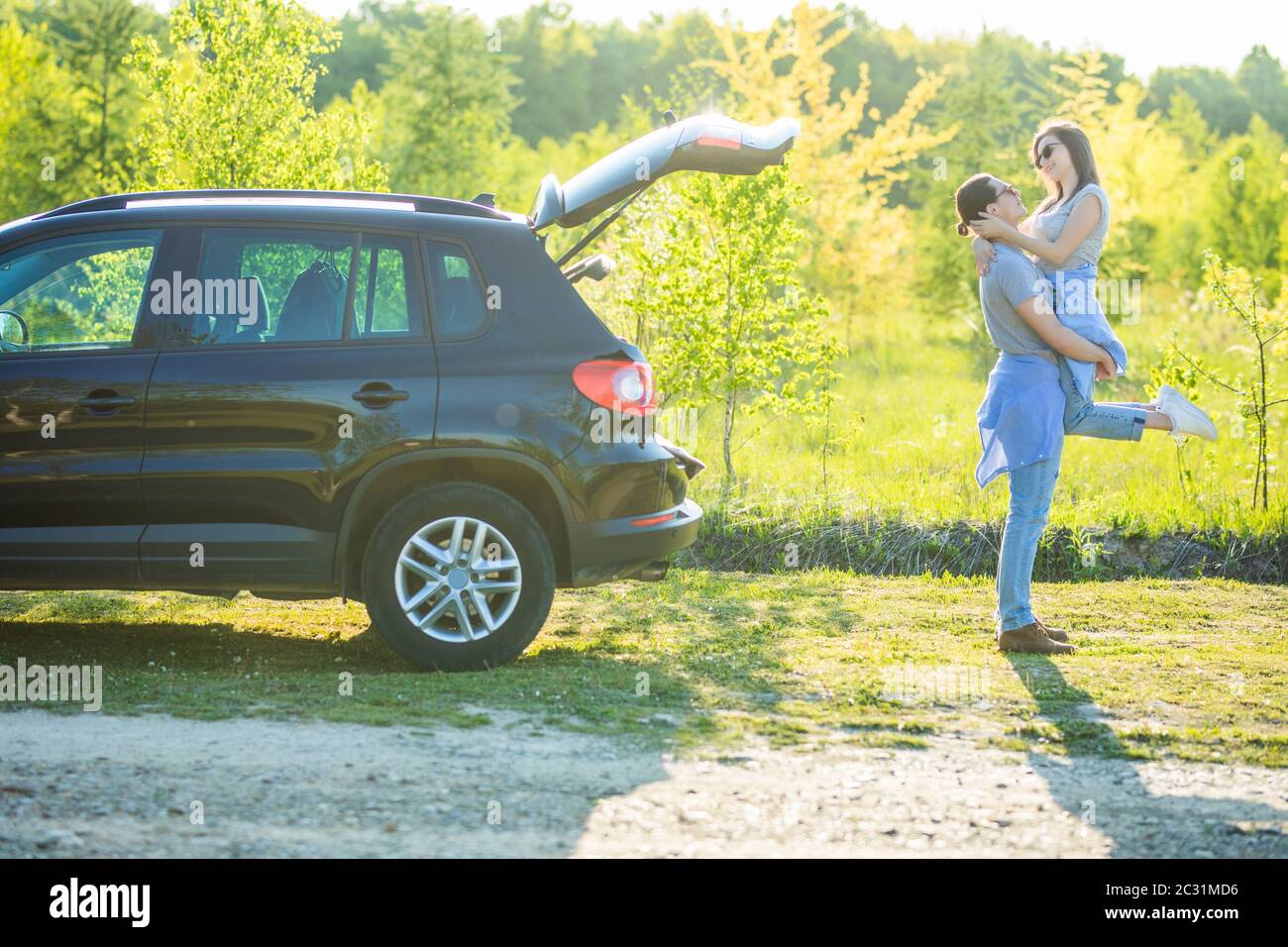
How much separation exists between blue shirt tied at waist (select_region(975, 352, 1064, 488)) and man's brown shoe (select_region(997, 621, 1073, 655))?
70 cm

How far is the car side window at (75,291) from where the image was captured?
6.04m

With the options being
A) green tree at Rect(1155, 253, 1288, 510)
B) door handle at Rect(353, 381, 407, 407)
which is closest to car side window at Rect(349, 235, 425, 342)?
door handle at Rect(353, 381, 407, 407)

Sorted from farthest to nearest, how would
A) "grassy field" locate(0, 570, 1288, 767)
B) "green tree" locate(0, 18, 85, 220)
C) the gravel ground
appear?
"green tree" locate(0, 18, 85, 220)
"grassy field" locate(0, 570, 1288, 767)
the gravel ground

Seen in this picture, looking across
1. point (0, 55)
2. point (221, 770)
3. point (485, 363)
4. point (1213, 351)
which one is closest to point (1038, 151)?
point (485, 363)

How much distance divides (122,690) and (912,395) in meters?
11.9

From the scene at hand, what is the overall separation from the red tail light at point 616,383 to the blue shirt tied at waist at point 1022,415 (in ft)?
5.33

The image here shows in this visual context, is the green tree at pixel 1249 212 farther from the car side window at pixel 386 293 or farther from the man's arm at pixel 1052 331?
the car side window at pixel 386 293

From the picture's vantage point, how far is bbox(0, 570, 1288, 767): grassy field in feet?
17.6

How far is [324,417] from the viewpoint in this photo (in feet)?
19.3

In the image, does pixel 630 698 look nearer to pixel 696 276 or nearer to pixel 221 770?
pixel 221 770

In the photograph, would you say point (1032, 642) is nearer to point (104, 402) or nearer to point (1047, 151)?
point (1047, 151)

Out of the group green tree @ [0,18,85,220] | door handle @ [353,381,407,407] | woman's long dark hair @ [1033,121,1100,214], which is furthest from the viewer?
green tree @ [0,18,85,220]

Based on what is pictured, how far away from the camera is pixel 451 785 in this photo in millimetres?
4500

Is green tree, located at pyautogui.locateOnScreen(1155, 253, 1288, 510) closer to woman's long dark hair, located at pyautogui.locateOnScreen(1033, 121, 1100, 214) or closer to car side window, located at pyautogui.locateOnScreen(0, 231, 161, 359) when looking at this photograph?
woman's long dark hair, located at pyautogui.locateOnScreen(1033, 121, 1100, 214)
